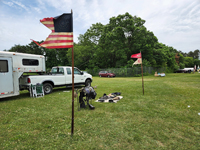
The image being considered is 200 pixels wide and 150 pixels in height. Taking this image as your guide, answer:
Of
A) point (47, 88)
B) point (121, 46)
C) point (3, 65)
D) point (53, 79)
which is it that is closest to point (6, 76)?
point (3, 65)

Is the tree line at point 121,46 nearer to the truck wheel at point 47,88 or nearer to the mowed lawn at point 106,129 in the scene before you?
the truck wheel at point 47,88

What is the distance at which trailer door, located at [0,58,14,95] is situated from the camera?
651 cm

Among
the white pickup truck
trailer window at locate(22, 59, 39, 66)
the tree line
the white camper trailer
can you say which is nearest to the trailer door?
the white camper trailer

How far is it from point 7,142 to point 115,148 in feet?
8.20

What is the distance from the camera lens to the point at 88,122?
12.7 feet

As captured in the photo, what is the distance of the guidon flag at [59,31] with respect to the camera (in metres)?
2.95

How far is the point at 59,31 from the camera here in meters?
2.98

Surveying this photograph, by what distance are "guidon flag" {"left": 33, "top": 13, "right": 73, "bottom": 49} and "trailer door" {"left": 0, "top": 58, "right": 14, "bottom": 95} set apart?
5223 mm

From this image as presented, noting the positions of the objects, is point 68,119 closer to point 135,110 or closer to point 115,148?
point 115,148

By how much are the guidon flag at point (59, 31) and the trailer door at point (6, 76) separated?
5.22m

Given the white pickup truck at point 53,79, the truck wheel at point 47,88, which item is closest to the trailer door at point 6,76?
the white pickup truck at point 53,79

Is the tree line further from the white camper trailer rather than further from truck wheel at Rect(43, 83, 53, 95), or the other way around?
the white camper trailer

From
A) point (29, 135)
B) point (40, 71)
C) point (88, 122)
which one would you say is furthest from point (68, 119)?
point (40, 71)

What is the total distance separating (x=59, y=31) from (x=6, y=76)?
5.61 m
